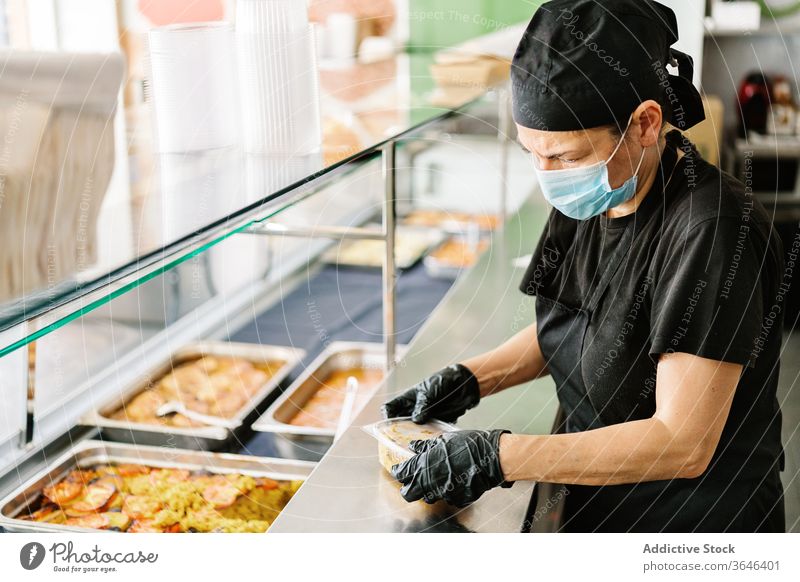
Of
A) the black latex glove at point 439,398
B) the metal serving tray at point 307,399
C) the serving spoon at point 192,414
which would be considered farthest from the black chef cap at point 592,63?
the serving spoon at point 192,414

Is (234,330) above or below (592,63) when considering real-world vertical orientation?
below

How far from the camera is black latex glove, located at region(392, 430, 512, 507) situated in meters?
0.83

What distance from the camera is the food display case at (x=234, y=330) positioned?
2.57ft

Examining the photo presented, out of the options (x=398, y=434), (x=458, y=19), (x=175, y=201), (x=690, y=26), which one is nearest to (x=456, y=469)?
(x=398, y=434)

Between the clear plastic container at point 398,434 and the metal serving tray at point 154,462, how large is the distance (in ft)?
0.74

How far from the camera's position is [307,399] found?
1.47 meters

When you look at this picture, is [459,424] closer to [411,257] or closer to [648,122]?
[648,122]

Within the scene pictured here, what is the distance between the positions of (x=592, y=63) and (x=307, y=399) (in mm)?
858

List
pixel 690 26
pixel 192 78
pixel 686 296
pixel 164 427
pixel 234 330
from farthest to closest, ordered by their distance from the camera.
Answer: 1. pixel 690 26
2. pixel 234 330
3. pixel 164 427
4. pixel 192 78
5. pixel 686 296

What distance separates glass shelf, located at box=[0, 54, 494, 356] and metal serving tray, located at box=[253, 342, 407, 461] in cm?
43

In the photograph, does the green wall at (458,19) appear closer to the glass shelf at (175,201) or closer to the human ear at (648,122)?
the glass shelf at (175,201)

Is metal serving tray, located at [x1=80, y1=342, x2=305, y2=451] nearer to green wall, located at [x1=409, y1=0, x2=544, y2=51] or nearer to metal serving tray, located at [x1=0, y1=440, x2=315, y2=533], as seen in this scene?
metal serving tray, located at [x1=0, y1=440, x2=315, y2=533]

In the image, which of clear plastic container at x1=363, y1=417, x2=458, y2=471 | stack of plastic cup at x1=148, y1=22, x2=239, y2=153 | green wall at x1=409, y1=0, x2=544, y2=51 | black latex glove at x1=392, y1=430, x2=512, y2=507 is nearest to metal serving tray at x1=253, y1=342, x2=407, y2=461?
clear plastic container at x1=363, y1=417, x2=458, y2=471
